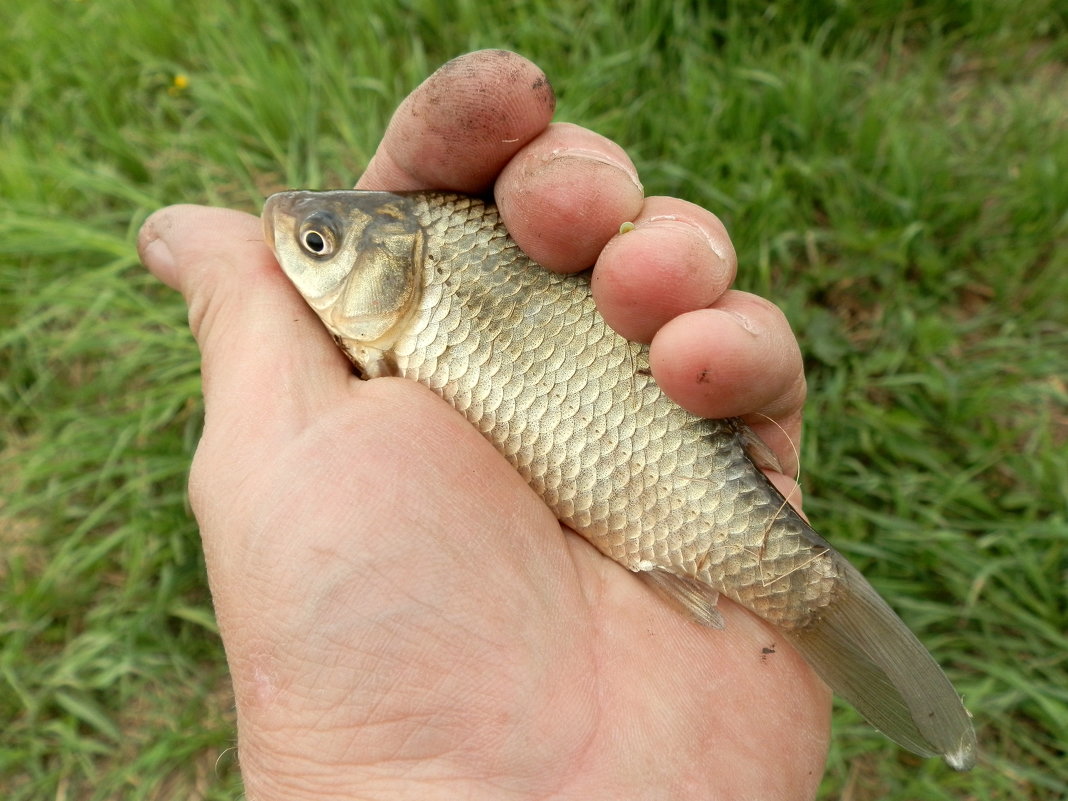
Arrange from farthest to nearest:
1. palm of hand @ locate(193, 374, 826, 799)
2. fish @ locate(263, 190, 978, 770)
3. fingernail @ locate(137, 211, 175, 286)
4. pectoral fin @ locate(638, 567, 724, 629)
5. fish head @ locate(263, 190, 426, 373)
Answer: fingernail @ locate(137, 211, 175, 286)
fish head @ locate(263, 190, 426, 373)
pectoral fin @ locate(638, 567, 724, 629)
fish @ locate(263, 190, 978, 770)
palm of hand @ locate(193, 374, 826, 799)

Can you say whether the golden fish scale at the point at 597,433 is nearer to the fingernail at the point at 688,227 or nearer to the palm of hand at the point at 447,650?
the palm of hand at the point at 447,650

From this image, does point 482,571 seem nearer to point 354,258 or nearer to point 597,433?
point 597,433

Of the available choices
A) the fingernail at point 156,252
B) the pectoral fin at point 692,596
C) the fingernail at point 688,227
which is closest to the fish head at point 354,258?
the fingernail at point 156,252

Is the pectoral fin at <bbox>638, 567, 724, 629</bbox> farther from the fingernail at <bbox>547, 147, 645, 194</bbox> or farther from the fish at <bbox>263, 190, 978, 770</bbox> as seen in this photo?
the fingernail at <bbox>547, 147, 645, 194</bbox>

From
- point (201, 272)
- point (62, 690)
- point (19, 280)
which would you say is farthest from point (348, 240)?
point (19, 280)

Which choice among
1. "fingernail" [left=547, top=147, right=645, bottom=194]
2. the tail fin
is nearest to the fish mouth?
"fingernail" [left=547, top=147, right=645, bottom=194]

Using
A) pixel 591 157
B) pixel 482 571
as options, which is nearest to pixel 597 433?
pixel 482 571

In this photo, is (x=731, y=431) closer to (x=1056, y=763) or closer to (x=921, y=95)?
(x=1056, y=763)
